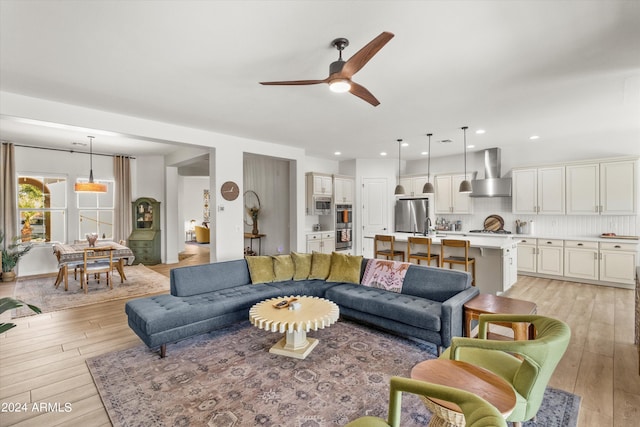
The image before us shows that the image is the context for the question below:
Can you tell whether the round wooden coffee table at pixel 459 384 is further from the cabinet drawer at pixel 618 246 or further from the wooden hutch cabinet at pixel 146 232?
the wooden hutch cabinet at pixel 146 232

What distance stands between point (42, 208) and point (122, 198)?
5.01ft

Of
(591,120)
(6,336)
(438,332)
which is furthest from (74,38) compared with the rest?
(591,120)

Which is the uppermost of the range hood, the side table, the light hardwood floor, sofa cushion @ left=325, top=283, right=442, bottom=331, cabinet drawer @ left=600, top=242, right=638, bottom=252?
the range hood

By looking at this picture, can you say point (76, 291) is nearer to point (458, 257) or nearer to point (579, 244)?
point (458, 257)

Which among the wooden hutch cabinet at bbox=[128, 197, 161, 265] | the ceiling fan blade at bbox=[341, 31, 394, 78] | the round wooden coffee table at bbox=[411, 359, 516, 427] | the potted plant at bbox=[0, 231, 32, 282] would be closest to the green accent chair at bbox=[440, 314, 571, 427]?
the round wooden coffee table at bbox=[411, 359, 516, 427]

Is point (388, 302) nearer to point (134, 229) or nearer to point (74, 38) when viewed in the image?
point (74, 38)

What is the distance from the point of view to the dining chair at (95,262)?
17.1 ft

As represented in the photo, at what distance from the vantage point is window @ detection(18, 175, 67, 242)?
260 inches

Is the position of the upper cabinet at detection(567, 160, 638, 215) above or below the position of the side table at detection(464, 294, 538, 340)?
above

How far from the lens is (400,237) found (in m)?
5.59

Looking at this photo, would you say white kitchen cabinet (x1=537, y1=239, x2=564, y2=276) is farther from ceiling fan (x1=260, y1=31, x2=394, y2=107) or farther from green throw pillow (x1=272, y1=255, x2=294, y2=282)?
ceiling fan (x1=260, y1=31, x2=394, y2=107)

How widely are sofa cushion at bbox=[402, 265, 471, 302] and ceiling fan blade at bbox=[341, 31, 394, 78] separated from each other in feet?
8.13

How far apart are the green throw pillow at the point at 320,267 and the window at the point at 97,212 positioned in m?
5.96

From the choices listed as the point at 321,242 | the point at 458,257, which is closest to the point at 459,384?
the point at 458,257
